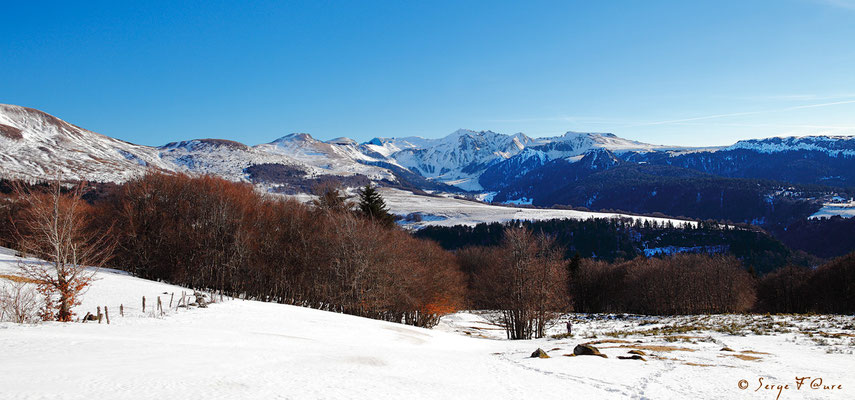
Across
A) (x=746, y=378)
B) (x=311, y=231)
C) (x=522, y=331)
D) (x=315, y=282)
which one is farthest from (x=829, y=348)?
(x=311, y=231)

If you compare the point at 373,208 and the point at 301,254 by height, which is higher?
the point at 373,208

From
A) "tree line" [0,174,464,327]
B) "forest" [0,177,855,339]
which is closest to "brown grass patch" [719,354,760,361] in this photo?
"forest" [0,177,855,339]

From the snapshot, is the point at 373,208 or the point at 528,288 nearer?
the point at 528,288

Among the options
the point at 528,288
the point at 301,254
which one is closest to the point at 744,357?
the point at 528,288

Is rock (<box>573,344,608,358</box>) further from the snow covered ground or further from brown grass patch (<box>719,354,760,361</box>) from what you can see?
brown grass patch (<box>719,354,760,361</box>)

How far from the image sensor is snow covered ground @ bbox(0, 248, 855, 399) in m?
11.0

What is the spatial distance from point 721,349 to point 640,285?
73.3 m

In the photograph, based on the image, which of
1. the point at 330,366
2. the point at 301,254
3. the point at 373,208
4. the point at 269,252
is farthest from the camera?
the point at 373,208

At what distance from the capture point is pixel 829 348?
2220 cm

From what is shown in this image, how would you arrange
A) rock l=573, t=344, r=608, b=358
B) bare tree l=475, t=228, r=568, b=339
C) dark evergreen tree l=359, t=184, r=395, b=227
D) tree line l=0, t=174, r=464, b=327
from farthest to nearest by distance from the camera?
dark evergreen tree l=359, t=184, r=395, b=227 < tree line l=0, t=174, r=464, b=327 < bare tree l=475, t=228, r=568, b=339 < rock l=573, t=344, r=608, b=358

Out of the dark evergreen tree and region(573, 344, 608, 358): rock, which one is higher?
the dark evergreen tree

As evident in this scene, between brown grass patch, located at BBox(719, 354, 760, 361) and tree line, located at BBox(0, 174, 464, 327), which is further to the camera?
tree line, located at BBox(0, 174, 464, 327)

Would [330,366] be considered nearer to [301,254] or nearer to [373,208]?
[301,254]

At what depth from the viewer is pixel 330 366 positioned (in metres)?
15.1
